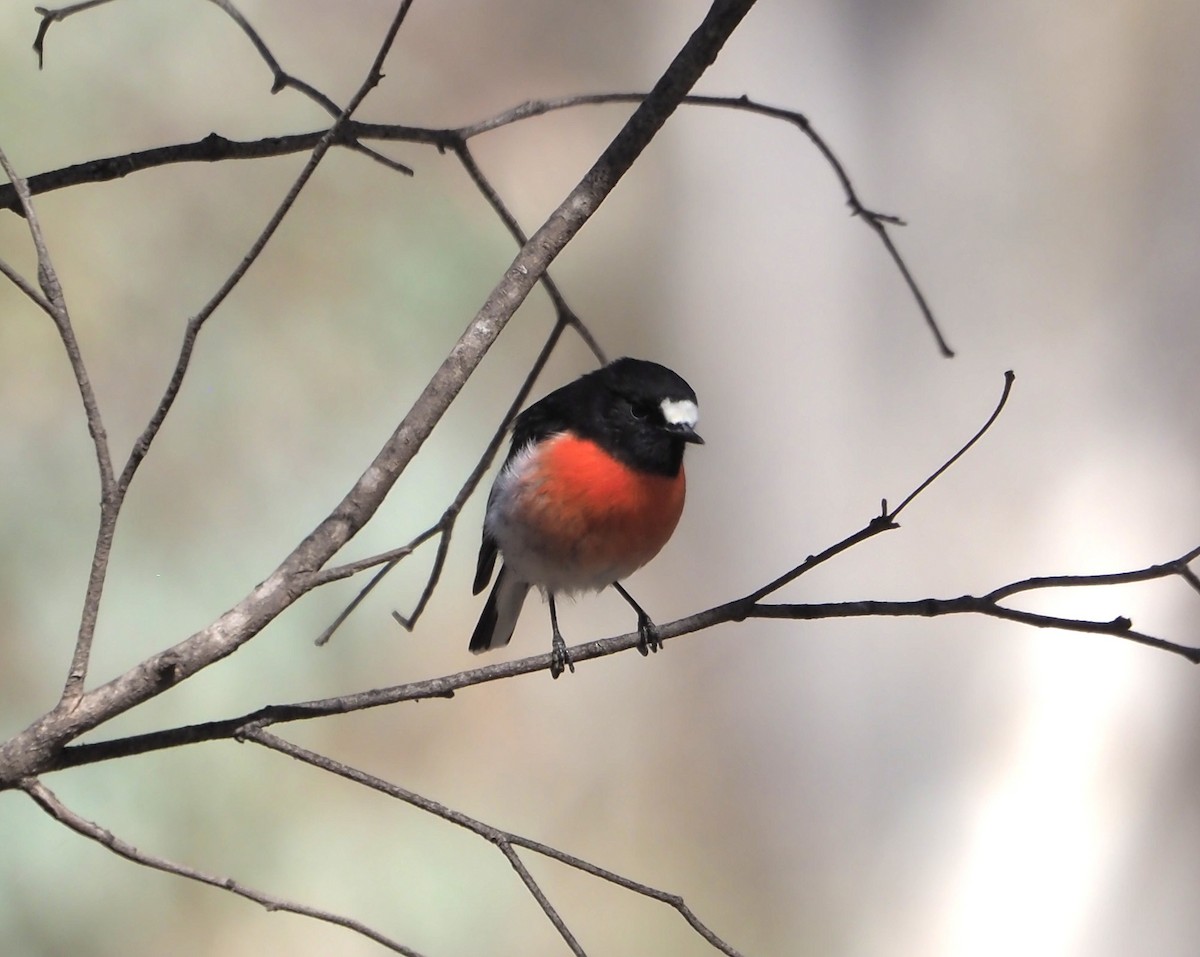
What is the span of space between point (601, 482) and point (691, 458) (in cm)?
126

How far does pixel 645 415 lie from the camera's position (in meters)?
1.62

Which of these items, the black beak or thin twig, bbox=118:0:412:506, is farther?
the black beak

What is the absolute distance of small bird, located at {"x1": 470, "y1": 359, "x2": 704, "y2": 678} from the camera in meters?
1.58

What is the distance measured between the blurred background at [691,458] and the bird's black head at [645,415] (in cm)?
79

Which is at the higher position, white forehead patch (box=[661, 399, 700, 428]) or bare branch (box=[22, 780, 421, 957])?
white forehead patch (box=[661, 399, 700, 428])

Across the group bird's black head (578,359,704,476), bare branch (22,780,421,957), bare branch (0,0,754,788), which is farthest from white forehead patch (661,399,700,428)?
bare branch (22,780,421,957)

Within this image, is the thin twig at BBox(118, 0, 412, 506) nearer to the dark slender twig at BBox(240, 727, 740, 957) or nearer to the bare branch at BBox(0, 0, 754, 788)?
the bare branch at BBox(0, 0, 754, 788)

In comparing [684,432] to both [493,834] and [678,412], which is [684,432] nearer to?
[678,412]

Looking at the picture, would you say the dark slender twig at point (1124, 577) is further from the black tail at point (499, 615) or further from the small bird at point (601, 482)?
the black tail at point (499, 615)

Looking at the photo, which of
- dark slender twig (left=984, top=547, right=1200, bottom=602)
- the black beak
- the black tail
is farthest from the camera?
the black tail

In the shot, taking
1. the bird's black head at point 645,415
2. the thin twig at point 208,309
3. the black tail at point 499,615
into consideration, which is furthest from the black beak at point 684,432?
the thin twig at point 208,309

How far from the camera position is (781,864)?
277 centimetres

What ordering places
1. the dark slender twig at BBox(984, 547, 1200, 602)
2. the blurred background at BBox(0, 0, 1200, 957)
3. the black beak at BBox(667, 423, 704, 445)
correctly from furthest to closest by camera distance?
the blurred background at BBox(0, 0, 1200, 957) < the black beak at BBox(667, 423, 704, 445) < the dark slender twig at BBox(984, 547, 1200, 602)

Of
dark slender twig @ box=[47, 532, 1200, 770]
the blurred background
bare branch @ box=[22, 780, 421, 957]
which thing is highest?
the blurred background
